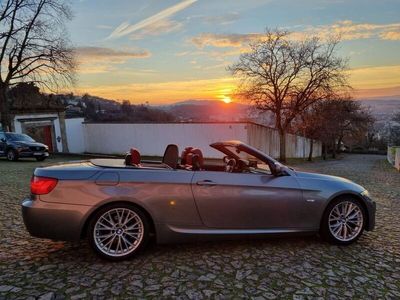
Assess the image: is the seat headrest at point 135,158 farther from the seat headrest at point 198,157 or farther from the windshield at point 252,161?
the windshield at point 252,161

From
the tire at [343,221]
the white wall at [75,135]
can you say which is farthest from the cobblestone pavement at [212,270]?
the white wall at [75,135]

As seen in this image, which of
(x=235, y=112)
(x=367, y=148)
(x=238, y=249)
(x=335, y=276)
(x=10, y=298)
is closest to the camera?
(x=10, y=298)

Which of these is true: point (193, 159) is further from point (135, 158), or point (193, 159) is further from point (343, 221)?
point (343, 221)

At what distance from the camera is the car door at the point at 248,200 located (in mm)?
4434

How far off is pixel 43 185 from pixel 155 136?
2776 cm

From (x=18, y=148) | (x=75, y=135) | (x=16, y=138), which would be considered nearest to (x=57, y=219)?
(x=18, y=148)

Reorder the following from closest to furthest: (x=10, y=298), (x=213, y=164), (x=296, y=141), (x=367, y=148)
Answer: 1. (x=10, y=298)
2. (x=213, y=164)
3. (x=296, y=141)
4. (x=367, y=148)

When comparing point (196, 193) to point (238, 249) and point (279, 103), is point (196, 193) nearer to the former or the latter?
point (238, 249)

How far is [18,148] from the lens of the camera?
69.9 ft

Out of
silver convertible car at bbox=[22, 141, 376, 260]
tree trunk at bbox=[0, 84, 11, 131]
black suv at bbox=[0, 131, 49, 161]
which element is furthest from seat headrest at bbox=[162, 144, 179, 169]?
tree trunk at bbox=[0, 84, 11, 131]

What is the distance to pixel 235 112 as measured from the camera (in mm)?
33500

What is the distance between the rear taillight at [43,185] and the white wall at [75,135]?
33.8 m

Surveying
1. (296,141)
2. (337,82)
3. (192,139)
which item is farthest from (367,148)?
(192,139)

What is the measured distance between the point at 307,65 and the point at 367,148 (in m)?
48.7
